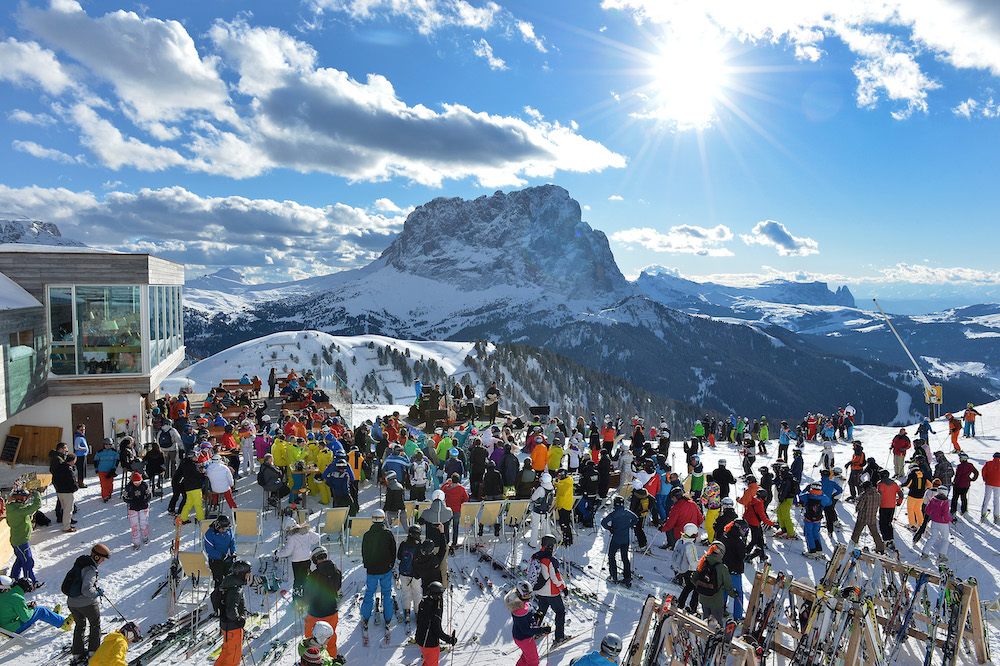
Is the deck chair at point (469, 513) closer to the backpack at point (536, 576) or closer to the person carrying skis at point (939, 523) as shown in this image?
the backpack at point (536, 576)

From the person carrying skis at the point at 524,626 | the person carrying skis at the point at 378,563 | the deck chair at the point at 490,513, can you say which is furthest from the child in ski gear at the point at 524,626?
the deck chair at the point at 490,513

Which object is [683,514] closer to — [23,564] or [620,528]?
[620,528]

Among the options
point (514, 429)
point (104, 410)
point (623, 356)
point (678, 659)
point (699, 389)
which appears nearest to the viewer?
point (678, 659)

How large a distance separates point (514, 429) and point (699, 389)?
177302 mm

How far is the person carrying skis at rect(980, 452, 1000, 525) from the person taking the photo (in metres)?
12.5

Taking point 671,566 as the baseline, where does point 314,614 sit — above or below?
above

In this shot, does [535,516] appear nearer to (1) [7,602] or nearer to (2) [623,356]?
(1) [7,602]

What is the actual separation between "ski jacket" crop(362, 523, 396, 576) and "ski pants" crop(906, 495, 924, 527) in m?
11.6

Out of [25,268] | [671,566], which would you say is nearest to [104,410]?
[25,268]

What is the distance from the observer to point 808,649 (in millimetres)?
6637

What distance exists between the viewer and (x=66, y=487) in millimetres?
10516

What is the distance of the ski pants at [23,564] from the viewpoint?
27.3 ft

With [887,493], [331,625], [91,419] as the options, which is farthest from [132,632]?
[887,493]

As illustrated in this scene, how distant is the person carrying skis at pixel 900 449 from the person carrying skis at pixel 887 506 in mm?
5279
